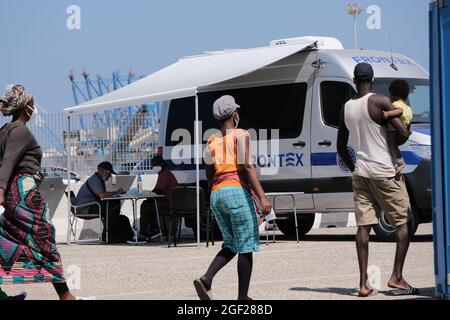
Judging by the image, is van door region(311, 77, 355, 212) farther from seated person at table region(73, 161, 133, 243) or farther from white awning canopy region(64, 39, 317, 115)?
seated person at table region(73, 161, 133, 243)

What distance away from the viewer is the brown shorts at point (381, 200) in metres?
8.95

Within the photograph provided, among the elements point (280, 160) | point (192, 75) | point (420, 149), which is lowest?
point (280, 160)

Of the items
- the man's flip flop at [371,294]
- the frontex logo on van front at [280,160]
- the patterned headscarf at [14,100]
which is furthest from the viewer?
the frontex logo on van front at [280,160]

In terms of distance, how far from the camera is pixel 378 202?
9102 mm

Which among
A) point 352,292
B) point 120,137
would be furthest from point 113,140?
point 352,292

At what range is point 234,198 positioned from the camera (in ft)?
27.0

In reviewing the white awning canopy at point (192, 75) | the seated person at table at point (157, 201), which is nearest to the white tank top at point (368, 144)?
the white awning canopy at point (192, 75)

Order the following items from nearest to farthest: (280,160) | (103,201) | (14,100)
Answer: (14,100) < (280,160) < (103,201)

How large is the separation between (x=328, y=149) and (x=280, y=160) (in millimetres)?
952

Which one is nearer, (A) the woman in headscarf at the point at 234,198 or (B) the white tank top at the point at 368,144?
A: (A) the woman in headscarf at the point at 234,198

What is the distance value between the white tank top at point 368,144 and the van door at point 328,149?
20.0 ft

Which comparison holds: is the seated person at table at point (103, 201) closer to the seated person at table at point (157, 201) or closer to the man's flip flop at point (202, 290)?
the seated person at table at point (157, 201)

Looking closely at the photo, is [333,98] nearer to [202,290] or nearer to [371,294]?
[371,294]

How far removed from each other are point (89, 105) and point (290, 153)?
3.10m
